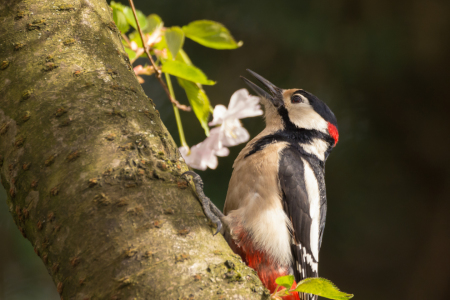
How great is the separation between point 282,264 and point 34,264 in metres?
2.18

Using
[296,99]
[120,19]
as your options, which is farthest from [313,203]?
[120,19]

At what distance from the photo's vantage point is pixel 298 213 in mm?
1600

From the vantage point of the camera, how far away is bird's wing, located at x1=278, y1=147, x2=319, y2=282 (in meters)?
1.56

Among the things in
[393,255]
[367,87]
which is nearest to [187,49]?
[367,87]

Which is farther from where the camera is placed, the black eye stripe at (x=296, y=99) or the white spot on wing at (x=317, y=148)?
the black eye stripe at (x=296, y=99)

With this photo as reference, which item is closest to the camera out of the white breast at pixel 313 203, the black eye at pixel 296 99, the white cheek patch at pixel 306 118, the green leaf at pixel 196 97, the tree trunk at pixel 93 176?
the tree trunk at pixel 93 176

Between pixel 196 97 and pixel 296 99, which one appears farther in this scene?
pixel 296 99

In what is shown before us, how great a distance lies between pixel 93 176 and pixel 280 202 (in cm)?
94

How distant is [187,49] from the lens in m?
3.12

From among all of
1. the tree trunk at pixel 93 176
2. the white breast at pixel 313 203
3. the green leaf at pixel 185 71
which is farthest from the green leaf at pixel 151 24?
the white breast at pixel 313 203

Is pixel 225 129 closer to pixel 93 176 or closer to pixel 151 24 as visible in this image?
pixel 151 24

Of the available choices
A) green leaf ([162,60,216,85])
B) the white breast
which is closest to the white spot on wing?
the white breast

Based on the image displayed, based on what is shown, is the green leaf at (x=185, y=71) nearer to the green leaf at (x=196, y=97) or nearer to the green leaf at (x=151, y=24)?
the green leaf at (x=196, y=97)

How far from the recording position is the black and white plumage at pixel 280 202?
1474 mm
